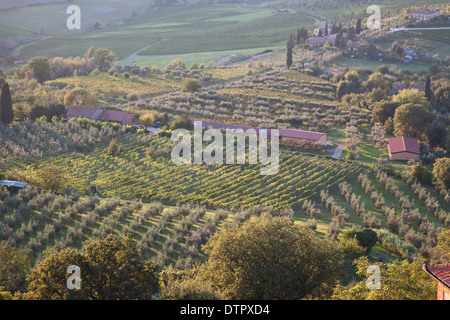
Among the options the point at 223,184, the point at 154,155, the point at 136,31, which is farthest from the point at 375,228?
the point at 136,31

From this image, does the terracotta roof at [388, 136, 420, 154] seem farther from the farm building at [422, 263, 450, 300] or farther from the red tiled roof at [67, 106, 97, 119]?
the farm building at [422, 263, 450, 300]

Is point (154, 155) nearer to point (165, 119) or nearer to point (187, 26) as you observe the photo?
point (165, 119)

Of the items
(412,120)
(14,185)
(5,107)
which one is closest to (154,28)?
(5,107)

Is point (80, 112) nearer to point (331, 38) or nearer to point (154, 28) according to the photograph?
point (331, 38)

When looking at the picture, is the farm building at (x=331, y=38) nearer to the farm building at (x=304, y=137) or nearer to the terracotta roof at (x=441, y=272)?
the farm building at (x=304, y=137)

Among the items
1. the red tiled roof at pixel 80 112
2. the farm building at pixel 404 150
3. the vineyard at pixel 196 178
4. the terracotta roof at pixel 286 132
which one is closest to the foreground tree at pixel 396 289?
the vineyard at pixel 196 178

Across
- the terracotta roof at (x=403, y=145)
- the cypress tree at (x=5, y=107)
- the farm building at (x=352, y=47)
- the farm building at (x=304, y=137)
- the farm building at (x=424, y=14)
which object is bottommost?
the terracotta roof at (x=403, y=145)
